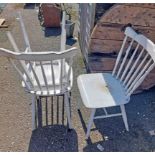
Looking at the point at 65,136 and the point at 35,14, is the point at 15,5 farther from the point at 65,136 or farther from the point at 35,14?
the point at 65,136

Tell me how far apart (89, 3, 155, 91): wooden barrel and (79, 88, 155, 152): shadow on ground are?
0.29 meters

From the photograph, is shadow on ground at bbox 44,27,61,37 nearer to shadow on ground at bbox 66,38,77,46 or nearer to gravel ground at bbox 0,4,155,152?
shadow on ground at bbox 66,38,77,46

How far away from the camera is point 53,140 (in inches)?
99.3

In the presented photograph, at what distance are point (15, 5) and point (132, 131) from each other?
462cm

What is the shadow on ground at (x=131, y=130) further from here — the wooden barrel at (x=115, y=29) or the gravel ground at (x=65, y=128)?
the wooden barrel at (x=115, y=29)

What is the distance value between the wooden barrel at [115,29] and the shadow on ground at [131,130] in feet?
0.96

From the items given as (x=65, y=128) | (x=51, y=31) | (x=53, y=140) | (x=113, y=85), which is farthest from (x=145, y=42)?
(x=51, y=31)

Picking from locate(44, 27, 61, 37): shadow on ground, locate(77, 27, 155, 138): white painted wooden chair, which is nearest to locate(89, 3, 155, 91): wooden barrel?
locate(77, 27, 155, 138): white painted wooden chair

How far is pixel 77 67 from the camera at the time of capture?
3580 mm

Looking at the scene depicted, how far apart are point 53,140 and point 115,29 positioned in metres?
1.39

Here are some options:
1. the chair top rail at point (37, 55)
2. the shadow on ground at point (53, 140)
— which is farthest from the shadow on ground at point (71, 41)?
the chair top rail at point (37, 55)

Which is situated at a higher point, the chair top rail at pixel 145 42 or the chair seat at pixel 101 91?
the chair top rail at pixel 145 42

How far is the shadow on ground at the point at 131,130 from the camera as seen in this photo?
247 cm

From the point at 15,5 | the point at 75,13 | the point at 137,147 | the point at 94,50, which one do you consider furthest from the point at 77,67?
the point at 15,5
